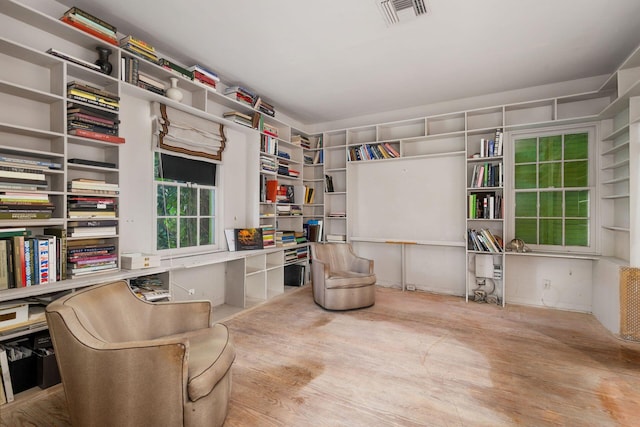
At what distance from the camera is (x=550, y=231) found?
157 inches

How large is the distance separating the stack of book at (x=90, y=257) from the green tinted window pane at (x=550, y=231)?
16.0 ft

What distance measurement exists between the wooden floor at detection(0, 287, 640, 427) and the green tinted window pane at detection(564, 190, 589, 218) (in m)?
1.24

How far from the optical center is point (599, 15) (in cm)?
253

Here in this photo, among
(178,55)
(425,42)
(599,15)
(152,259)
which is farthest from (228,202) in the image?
(599,15)

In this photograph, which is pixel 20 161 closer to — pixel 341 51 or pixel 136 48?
pixel 136 48

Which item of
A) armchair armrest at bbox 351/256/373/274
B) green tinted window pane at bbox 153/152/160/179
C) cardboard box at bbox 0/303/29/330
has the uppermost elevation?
green tinted window pane at bbox 153/152/160/179

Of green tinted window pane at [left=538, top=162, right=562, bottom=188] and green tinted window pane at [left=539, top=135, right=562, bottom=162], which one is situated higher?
green tinted window pane at [left=539, top=135, right=562, bottom=162]

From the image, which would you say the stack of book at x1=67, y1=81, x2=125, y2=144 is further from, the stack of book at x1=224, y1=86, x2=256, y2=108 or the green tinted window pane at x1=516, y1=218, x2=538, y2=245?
the green tinted window pane at x1=516, y1=218, x2=538, y2=245

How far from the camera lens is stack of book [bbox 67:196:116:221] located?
2.31m

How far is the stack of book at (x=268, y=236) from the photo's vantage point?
422 cm

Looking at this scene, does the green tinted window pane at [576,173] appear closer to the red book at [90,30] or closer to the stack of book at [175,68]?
the stack of book at [175,68]

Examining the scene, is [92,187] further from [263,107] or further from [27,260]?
[263,107]

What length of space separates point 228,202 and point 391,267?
2.76 m

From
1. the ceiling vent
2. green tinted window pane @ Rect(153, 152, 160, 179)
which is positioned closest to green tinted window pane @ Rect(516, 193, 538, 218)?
the ceiling vent
